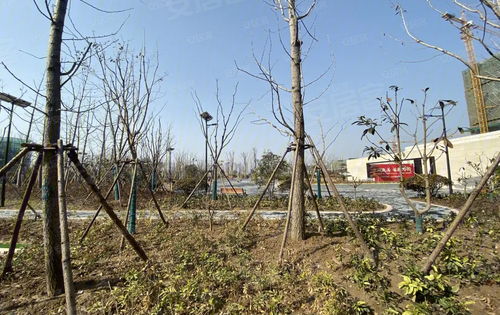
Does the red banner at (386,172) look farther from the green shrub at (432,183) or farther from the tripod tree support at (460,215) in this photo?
the tripod tree support at (460,215)

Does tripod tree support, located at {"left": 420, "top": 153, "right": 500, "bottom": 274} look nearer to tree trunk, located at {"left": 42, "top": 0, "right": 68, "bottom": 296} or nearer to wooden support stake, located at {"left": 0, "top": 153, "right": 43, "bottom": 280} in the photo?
tree trunk, located at {"left": 42, "top": 0, "right": 68, "bottom": 296}

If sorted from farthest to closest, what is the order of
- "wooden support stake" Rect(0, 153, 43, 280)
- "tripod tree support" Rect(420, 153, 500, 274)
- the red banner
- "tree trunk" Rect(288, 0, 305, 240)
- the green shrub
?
the red banner → the green shrub → "tree trunk" Rect(288, 0, 305, 240) → "wooden support stake" Rect(0, 153, 43, 280) → "tripod tree support" Rect(420, 153, 500, 274)

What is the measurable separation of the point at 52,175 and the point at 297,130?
3.21m

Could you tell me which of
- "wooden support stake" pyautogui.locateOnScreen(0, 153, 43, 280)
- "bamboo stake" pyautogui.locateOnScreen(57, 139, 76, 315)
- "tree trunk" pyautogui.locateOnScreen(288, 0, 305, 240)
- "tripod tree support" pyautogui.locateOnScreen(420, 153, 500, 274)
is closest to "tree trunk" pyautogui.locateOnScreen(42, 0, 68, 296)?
"wooden support stake" pyautogui.locateOnScreen(0, 153, 43, 280)

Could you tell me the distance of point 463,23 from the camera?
7.29ft

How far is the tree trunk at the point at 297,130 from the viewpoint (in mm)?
3525

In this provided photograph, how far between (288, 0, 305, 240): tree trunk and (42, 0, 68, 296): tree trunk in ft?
9.70

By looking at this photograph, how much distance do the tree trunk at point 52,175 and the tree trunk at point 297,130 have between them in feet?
9.70

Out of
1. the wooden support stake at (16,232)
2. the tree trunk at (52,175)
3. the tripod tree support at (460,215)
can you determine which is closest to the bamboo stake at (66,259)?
the tree trunk at (52,175)

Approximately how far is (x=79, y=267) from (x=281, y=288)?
8.91ft

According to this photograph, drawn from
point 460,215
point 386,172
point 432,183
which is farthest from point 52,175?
point 386,172

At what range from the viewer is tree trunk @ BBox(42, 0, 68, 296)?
2.38 meters

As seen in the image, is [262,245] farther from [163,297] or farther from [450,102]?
[450,102]

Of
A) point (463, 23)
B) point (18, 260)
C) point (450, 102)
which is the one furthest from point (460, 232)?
point (18, 260)
